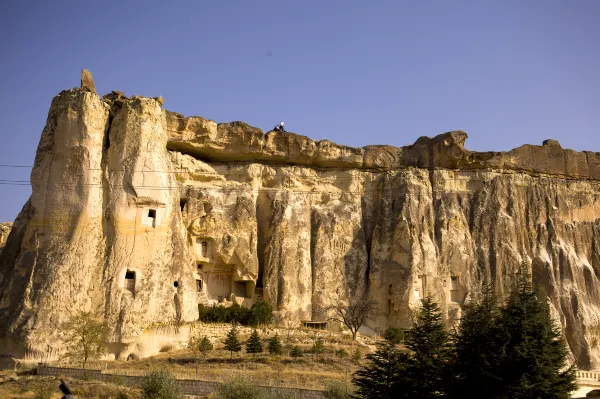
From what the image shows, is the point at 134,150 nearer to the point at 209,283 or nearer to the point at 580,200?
the point at 209,283

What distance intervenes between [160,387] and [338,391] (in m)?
6.08

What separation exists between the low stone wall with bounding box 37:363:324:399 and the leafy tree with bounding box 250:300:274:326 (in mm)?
11790

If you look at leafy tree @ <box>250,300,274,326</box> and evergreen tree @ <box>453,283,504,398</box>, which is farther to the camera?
leafy tree @ <box>250,300,274,326</box>

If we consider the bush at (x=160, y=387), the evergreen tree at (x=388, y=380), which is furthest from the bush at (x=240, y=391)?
the evergreen tree at (x=388, y=380)

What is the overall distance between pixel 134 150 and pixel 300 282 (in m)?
12.8

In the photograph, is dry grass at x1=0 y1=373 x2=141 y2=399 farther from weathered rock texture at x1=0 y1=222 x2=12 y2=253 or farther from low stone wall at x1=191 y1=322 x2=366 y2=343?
weathered rock texture at x1=0 y1=222 x2=12 y2=253

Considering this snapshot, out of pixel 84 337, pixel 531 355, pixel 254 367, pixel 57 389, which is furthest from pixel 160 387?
pixel 531 355

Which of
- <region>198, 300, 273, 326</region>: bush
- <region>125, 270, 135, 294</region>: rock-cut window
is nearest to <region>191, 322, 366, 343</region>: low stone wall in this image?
<region>198, 300, 273, 326</region>: bush

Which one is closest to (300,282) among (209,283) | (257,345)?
(209,283)

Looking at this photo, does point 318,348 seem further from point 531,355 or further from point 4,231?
point 4,231

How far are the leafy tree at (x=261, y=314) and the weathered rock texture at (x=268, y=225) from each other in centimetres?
168

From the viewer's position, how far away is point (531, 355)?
20438 mm

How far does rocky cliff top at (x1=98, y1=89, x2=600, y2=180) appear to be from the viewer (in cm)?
4463

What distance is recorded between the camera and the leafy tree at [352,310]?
141 feet
